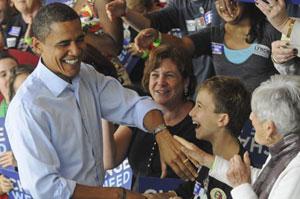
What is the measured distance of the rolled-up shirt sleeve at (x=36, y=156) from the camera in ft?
6.43

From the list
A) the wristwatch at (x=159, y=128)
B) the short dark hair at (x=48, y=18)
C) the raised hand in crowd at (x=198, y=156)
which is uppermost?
the short dark hair at (x=48, y=18)

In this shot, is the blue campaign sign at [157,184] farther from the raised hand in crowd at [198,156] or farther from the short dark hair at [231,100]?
the short dark hair at [231,100]

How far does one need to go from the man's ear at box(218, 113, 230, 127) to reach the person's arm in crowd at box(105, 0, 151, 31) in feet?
2.79

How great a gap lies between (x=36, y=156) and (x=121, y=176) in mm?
924

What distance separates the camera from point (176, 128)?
8.84ft

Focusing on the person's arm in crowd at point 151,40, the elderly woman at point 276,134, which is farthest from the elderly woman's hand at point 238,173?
the person's arm in crowd at point 151,40

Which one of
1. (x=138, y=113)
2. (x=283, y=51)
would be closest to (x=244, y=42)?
(x=283, y=51)

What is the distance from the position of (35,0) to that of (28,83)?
1.68m

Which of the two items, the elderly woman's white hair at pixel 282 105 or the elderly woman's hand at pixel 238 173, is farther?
the elderly woman's hand at pixel 238 173

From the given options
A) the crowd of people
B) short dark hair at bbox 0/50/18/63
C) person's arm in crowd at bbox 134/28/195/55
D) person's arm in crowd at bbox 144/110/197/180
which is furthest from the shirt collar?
short dark hair at bbox 0/50/18/63

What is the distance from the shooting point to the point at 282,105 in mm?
1887

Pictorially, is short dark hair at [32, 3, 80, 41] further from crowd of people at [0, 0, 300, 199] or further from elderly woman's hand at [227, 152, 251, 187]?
elderly woman's hand at [227, 152, 251, 187]

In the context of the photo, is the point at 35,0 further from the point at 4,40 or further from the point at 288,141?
the point at 288,141

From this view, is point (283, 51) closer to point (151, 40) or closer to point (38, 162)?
point (151, 40)
